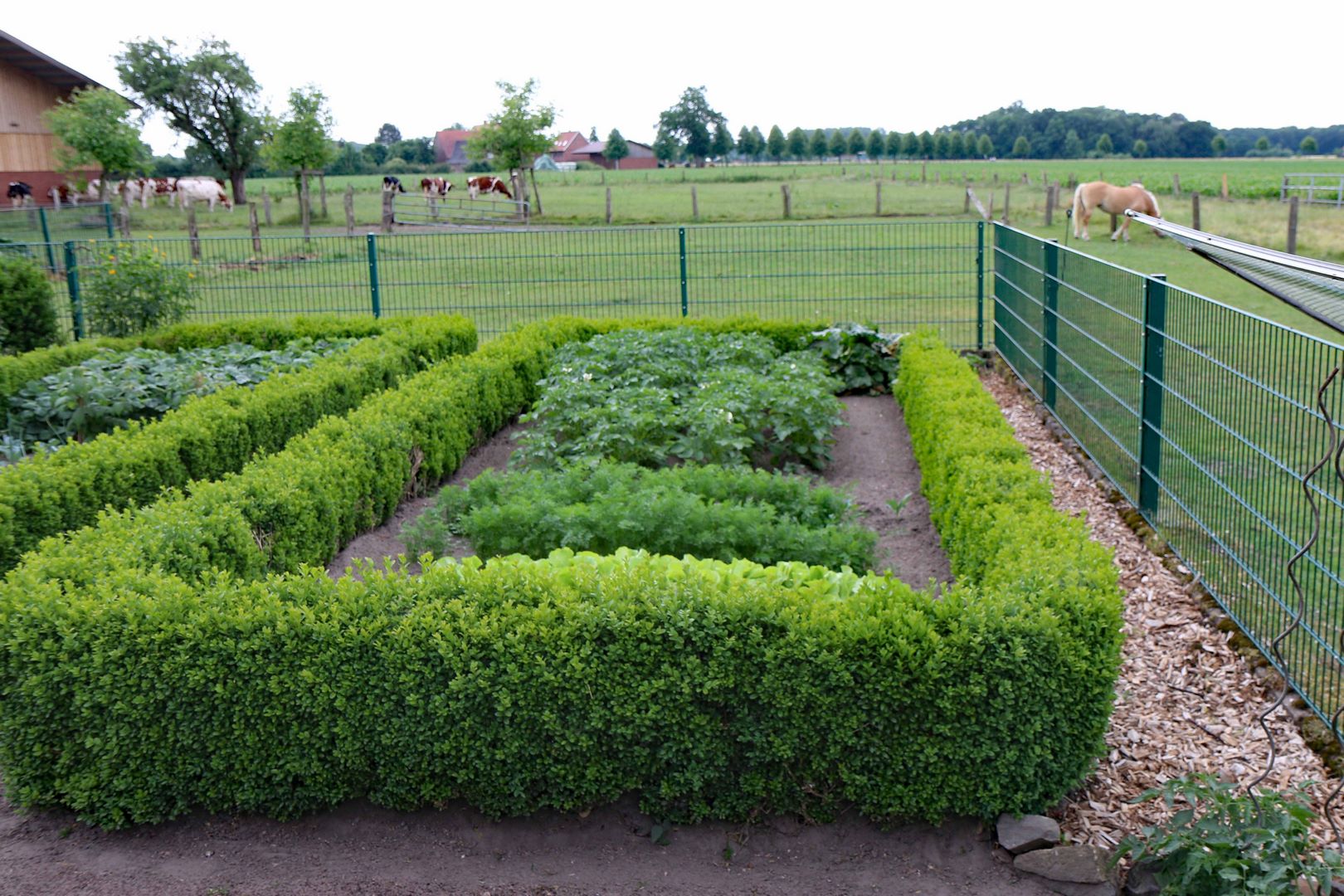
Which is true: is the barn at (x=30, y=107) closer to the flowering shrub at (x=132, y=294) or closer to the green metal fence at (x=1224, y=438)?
the flowering shrub at (x=132, y=294)

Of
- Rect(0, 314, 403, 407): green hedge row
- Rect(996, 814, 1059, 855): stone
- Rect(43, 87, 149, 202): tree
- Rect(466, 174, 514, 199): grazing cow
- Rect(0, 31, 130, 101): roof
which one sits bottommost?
Rect(996, 814, 1059, 855): stone

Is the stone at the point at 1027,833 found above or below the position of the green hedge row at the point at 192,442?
below

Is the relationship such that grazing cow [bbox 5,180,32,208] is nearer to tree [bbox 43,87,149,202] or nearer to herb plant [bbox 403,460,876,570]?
tree [bbox 43,87,149,202]

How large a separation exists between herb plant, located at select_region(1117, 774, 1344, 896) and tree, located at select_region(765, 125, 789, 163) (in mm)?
116893

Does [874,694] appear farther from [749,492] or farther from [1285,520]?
[749,492]

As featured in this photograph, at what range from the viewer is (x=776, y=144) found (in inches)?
4592

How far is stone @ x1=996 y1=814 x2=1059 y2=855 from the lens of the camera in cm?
413

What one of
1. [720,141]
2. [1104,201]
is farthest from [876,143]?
[1104,201]

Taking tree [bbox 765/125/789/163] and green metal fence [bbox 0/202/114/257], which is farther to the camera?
tree [bbox 765/125/789/163]

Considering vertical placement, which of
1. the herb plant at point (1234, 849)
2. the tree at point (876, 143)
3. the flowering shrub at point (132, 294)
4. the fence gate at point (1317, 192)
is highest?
the tree at point (876, 143)

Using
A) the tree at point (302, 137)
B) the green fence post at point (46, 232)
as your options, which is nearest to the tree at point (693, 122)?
the tree at point (302, 137)

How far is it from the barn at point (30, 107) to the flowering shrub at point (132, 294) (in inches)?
770

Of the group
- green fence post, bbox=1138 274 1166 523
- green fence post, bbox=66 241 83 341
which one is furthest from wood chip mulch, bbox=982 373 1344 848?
green fence post, bbox=66 241 83 341

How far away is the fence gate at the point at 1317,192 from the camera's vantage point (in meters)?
29.4
